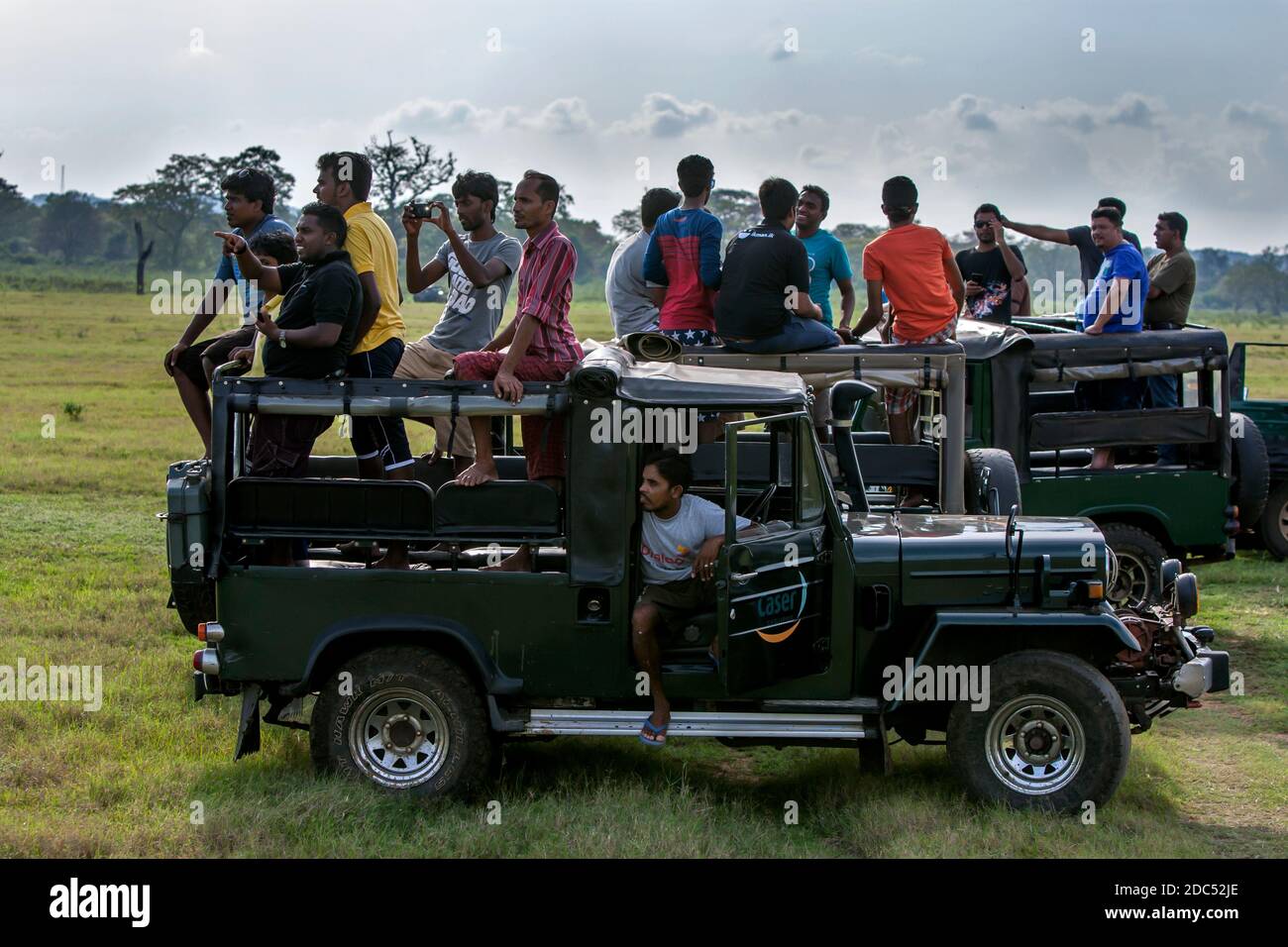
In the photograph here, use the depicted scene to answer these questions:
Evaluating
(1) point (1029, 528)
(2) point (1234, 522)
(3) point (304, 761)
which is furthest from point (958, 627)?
(2) point (1234, 522)

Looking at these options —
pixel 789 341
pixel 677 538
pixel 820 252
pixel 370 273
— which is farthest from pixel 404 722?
pixel 820 252

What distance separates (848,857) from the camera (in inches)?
248

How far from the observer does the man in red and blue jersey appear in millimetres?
9016

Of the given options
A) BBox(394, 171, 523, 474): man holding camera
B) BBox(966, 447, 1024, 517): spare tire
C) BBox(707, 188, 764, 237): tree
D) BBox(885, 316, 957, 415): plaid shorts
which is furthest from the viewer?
BBox(707, 188, 764, 237): tree

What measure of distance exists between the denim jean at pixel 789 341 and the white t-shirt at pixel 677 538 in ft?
7.36

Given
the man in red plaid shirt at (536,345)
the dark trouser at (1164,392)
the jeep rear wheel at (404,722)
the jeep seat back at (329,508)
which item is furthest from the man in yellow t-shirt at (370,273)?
the dark trouser at (1164,392)

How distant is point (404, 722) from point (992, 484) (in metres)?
3.67

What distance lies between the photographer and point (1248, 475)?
35.6 feet

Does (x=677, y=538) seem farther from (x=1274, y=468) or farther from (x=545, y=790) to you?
(x=1274, y=468)

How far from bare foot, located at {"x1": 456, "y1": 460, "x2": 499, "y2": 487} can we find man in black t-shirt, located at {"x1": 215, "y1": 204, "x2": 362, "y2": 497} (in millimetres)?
711

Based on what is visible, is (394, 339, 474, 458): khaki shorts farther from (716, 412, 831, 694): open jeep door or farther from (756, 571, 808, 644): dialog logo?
(756, 571, 808, 644): dialog logo

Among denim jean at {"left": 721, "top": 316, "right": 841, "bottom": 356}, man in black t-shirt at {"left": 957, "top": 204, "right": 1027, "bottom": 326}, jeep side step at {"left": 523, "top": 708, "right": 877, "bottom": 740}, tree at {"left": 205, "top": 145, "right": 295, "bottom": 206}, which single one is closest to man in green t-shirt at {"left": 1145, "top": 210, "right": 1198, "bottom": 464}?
man in black t-shirt at {"left": 957, "top": 204, "right": 1027, "bottom": 326}

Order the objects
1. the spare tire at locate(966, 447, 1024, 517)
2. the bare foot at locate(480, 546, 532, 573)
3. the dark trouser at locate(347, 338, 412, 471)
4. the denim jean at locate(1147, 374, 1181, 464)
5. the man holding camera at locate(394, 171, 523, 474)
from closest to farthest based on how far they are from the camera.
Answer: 1. the bare foot at locate(480, 546, 532, 573)
2. the dark trouser at locate(347, 338, 412, 471)
3. the man holding camera at locate(394, 171, 523, 474)
4. the spare tire at locate(966, 447, 1024, 517)
5. the denim jean at locate(1147, 374, 1181, 464)

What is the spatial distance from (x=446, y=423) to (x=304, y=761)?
2008mm
